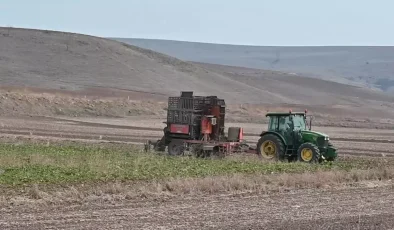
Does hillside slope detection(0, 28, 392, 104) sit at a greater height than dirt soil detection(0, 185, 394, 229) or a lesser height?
greater

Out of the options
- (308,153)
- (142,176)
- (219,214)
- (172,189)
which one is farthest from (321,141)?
(219,214)

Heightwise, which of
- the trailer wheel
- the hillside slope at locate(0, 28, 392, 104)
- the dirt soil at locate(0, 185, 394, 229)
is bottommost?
the dirt soil at locate(0, 185, 394, 229)

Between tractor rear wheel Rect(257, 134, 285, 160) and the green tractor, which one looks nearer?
the green tractor

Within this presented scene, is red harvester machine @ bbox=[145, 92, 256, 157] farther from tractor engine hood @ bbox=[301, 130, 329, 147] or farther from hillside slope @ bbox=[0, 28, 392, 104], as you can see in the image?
hillside slope @ bbox=[0, 28, 392, 104]

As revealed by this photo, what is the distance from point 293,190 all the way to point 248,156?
958 cm

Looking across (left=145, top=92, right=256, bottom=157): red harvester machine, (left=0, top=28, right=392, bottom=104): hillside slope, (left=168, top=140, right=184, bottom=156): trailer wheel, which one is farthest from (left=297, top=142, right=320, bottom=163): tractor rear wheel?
(left=0, top=28, right=392, bottom=104): hillside slope

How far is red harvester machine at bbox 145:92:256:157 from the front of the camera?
99.0ft

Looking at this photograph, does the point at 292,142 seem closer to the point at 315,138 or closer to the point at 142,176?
the point at 315,138

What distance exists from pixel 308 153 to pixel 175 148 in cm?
575

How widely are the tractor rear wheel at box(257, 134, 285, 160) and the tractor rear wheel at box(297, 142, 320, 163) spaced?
71 centimetres

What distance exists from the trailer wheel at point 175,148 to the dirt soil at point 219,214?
12299mm

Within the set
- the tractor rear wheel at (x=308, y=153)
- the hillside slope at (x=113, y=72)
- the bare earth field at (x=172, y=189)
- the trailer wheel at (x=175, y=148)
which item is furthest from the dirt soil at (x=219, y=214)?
the hillside slope at (x=113, y=72)

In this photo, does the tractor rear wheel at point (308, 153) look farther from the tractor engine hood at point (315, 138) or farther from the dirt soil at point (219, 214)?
the dirt soil at point (219, 214)

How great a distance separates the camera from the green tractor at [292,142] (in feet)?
92.6
